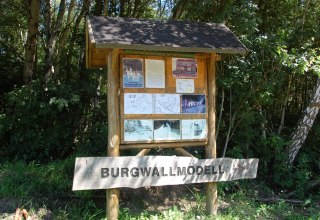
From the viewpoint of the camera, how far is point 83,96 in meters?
7.91

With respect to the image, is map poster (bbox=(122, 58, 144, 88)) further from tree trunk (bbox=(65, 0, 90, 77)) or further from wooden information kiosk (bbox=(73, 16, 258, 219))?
tree trunk (bbox=(65, 0, 90, 77))

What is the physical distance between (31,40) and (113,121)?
16.5 ft

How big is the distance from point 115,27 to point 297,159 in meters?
4.69

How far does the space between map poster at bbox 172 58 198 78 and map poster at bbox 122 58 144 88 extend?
1.61 ft

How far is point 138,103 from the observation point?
4.90 meters

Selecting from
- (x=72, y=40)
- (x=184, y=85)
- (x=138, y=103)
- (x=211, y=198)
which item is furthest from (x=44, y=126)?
(x=211, y=198)

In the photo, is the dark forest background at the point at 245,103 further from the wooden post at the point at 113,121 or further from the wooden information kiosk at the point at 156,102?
the wooden post at the point at 113,121

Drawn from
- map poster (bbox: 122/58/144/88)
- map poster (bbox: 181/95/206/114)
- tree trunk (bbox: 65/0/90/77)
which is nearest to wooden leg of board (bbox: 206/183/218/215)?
map poster (bbox: 181/95/206/114)

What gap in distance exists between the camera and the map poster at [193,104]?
5160 mm

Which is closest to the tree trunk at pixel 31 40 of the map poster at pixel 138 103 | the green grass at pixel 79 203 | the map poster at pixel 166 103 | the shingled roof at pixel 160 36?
the green grass at pixel 79 203

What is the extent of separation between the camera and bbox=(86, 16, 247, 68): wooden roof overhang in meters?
4.59

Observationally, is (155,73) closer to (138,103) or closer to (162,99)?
(162,99)

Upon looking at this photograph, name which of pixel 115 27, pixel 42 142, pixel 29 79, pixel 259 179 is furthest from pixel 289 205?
pixel 29 79

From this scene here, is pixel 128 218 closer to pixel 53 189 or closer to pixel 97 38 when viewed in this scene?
pixel 53 189
